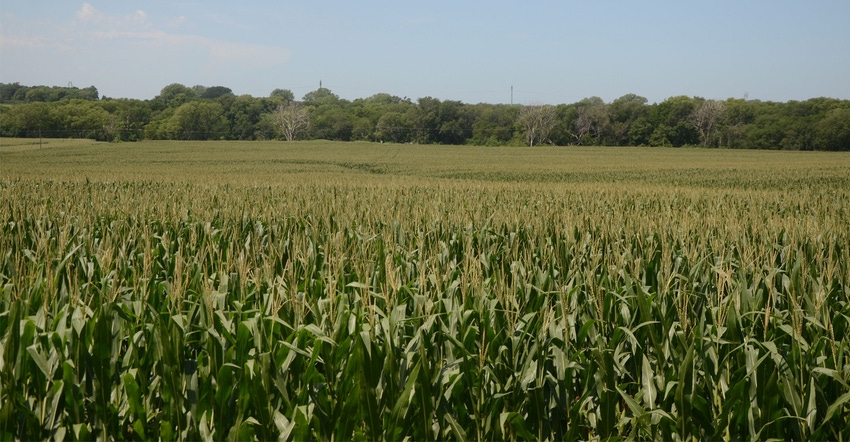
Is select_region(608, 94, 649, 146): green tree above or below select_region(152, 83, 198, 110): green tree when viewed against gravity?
below

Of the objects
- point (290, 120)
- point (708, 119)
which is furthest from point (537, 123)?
point (290, 120)

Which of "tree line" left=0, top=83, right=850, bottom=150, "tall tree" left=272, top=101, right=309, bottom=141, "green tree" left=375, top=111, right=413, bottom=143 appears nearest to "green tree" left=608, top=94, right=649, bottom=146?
"tree line" left=0, top=83, right=850, bottom=150

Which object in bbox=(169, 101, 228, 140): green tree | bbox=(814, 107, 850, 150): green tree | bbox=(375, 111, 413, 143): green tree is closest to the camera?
bbox=(814, 107, 850, 150): green tree

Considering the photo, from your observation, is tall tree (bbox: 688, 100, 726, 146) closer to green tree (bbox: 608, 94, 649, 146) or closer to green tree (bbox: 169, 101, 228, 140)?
green tree (bbox: 608, 94, 649, 146)

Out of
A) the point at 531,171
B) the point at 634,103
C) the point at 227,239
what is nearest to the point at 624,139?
the point at 634,103

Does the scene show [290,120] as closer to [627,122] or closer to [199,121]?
[199,121]

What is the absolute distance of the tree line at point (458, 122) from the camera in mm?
86438

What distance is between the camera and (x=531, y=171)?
142 feet

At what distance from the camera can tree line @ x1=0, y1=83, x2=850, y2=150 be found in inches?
3403

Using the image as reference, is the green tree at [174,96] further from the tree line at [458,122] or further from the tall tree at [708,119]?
the tall tree at [708,119]

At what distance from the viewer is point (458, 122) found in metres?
114

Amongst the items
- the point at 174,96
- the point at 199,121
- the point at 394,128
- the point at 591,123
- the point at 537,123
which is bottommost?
the point at 394,128

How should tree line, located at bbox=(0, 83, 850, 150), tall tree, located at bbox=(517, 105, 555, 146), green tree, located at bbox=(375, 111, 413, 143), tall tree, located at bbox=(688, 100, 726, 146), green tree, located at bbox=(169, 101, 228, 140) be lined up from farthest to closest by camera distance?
tall tree, located at bbox=(517, 105, 555, 146) < green tree, located at bbox=(375, 111, 413, 143) < green tree, located at bbox=(169, 101, 228, 140) < tall tree, located at bbox=(688, 100, 726, 146) < tree line, located at bbox=(0, 83, 850, 150)

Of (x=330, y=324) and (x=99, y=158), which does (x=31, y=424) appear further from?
(x=99, y=158)
